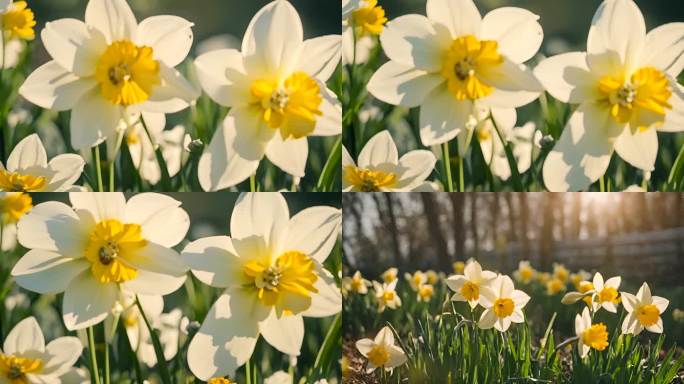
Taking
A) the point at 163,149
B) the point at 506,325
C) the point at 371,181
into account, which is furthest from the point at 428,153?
the point at 163,149

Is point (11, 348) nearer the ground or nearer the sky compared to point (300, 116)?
nearer the ground

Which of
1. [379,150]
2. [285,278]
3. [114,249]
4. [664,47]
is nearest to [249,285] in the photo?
[285,278]

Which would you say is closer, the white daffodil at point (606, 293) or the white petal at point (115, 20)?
the white petal at point (115, 20)

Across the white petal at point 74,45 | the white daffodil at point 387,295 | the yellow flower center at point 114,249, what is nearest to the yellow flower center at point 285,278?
the white daffodil at point 387,295

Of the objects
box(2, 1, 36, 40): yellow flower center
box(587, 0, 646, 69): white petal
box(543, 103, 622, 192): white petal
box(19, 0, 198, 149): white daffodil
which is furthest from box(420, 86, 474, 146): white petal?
box(2, 1, 36, 40): yellow flower center

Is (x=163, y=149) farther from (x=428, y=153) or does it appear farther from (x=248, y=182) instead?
(x=428, y=153)

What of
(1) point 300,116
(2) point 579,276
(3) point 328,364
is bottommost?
(3) point 328,364

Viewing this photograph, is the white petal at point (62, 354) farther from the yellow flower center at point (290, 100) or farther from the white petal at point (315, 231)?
the yellow flower center at point (290, 100)
